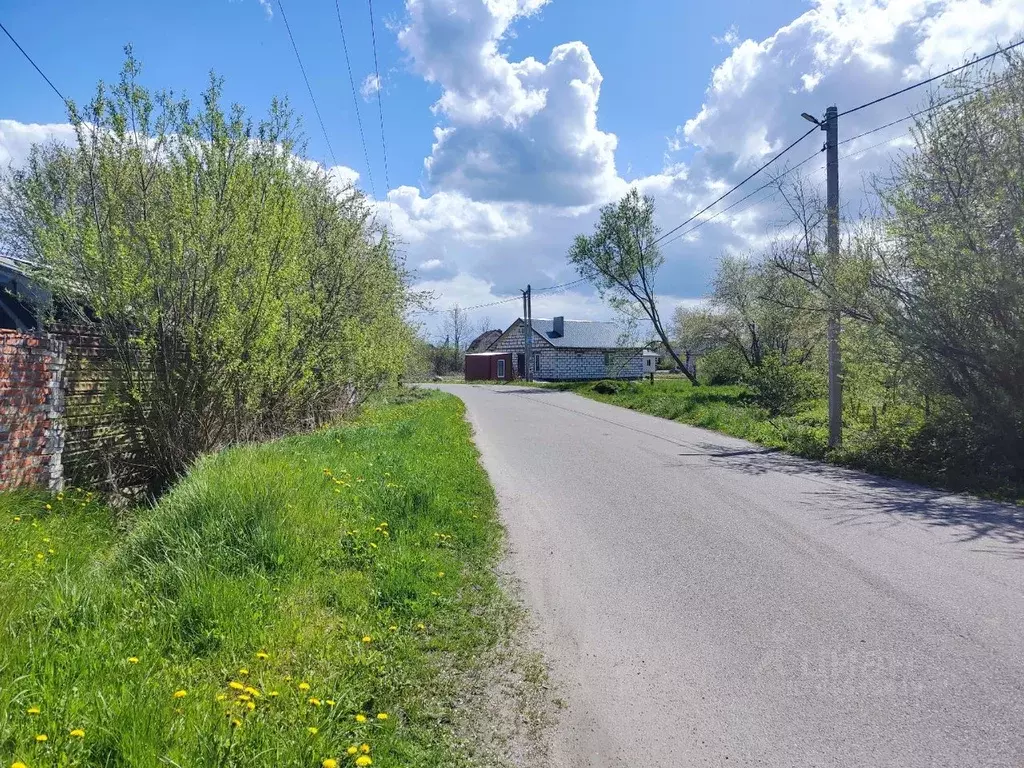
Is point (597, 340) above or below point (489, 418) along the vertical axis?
above

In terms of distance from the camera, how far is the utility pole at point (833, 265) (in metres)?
12.2

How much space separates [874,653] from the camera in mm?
3875

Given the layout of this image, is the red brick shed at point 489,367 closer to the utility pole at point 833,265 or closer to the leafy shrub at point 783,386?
the leafy shrub at point 783,386

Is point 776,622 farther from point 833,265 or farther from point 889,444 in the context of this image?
point 833,265

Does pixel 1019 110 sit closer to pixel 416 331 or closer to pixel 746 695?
pixel 746 695

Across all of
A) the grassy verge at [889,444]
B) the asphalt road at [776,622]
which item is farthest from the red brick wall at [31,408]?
the grassy verge at [889,444]

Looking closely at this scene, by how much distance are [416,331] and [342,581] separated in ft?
59.2

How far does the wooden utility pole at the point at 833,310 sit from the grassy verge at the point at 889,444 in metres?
→ 0.38

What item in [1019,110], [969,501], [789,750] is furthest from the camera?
[1019,110]

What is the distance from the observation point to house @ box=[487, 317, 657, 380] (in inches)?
2012

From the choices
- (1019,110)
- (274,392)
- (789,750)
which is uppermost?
(1019,110)

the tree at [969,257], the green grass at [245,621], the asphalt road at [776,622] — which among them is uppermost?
the tree at [969,257]

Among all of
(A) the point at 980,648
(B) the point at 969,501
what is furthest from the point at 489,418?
(A) the point at 980,648

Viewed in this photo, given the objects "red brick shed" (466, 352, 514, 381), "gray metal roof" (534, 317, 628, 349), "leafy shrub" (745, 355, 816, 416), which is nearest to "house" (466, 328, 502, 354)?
"red brick shed" (466, 352, 514, 381)
